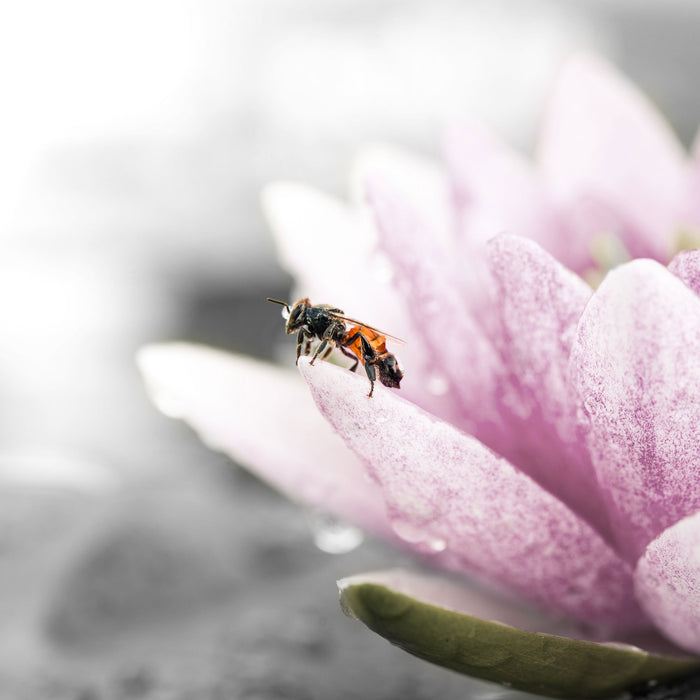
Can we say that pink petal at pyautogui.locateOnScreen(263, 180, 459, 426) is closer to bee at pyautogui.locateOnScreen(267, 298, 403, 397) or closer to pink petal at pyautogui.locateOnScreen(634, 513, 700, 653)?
bee at pyautogui.locateOnScreen(267, 298, 403, 397)

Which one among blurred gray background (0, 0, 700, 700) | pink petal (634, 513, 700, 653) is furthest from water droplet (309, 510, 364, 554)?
pink petal (634, 513, 700, 653)

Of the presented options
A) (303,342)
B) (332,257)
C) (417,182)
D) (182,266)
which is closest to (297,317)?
(303,342)

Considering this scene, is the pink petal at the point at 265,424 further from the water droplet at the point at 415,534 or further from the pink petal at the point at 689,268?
the pink petal at the point at 689,268

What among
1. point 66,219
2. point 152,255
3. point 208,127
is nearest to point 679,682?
point 152,255

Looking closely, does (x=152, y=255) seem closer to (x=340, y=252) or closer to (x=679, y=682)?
(x=340, y=252)

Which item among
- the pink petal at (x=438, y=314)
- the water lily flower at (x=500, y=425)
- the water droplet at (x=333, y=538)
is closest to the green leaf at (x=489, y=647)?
the water lily flower at (x=500, y=425)

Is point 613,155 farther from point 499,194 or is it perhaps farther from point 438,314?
point 438,314
